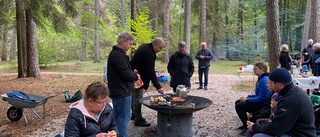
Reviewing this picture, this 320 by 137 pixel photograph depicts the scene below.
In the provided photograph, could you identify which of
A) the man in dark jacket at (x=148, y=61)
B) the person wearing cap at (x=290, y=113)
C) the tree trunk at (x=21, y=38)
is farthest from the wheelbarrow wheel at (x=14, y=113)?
the tree trunk at (x=21, y=38)

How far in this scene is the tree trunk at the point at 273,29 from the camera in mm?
6086

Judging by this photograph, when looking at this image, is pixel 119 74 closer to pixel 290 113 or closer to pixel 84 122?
pixel 84 122

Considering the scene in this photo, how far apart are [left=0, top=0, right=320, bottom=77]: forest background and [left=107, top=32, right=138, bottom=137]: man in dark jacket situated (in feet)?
13.6

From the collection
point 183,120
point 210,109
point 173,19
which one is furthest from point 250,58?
point 183,120

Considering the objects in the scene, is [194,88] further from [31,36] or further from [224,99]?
[31,36]

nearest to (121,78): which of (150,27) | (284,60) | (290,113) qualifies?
(290,113)

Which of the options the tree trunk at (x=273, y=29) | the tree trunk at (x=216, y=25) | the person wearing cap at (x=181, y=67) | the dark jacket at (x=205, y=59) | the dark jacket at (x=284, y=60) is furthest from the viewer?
the tree trunk at (x=216, y=25)

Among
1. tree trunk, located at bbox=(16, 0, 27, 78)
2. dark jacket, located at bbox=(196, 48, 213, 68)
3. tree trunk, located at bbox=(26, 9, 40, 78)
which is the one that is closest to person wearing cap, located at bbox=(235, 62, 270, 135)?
dark jacket, located at bbox=(196, 48, 213, 68)

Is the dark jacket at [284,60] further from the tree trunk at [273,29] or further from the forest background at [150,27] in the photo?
the tree trunk at [273,29]

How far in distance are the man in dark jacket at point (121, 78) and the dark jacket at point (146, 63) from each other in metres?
0.70

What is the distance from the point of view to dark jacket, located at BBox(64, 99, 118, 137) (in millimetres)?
2121

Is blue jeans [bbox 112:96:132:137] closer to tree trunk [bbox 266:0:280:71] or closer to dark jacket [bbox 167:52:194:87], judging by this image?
dark jacket [bbox 167:52:194:87]

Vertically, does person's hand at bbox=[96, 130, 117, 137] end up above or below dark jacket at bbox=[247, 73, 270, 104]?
below

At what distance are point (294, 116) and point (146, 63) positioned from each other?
7.90ft
